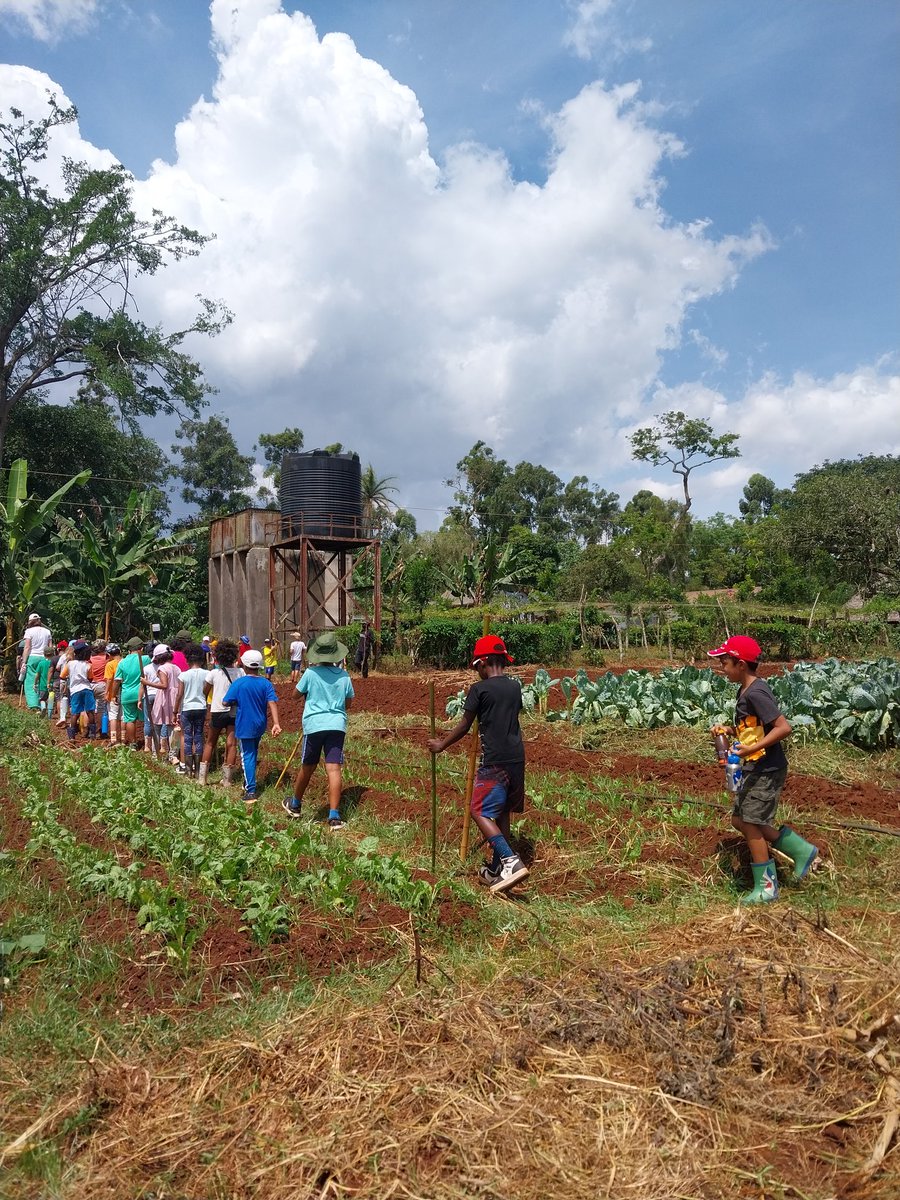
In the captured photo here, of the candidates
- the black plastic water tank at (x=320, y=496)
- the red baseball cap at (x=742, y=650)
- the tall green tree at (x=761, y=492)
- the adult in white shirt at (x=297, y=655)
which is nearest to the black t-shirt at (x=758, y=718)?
the red baseball cap at (x=742, y=650)

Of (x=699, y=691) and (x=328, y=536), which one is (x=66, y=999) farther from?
(x=328, y=536)

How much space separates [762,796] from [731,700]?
6.41m

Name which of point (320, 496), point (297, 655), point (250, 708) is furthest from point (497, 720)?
point (320, 496)

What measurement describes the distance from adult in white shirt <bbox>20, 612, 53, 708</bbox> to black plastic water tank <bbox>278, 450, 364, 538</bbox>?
12.4 metres

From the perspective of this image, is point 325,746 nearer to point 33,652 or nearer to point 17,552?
point 33,652

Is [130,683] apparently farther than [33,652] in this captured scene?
No

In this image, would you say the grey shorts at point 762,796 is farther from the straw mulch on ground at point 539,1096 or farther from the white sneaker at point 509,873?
the white sneaker at point 509,873

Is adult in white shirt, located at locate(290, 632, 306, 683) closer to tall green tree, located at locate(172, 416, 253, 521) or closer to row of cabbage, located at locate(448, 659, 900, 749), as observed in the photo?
row of cabbage, located at locate(448, 659, 900, 749)

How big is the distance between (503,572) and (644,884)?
27750 mm

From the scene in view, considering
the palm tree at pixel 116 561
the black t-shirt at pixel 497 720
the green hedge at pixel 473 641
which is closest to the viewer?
the black t-shirt at pixel 497 720

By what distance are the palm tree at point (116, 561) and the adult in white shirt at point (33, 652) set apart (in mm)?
6222

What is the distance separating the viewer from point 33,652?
16172 mm

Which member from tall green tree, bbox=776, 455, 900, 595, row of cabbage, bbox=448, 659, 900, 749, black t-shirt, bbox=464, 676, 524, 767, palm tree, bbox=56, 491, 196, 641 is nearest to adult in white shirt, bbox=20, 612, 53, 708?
palm tree, bbox=56, 491, 196, 641

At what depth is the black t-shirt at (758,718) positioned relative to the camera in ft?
17.7
